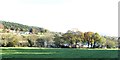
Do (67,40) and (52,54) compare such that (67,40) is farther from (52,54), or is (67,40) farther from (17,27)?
(52,54)

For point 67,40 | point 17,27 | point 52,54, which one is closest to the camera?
point 52,54

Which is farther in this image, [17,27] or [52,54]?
[17,27]

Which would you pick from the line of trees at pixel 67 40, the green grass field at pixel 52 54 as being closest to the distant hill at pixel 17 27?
the line of trees at pixel 67 40

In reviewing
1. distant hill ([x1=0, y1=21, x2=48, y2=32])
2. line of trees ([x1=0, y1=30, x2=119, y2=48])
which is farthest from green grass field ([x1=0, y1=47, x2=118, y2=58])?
line of trees ([x1=0, y1=30, x2=119, y2=48])

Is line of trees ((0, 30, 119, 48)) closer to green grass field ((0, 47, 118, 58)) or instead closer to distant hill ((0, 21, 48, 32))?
distant hill ((0, 21, 48, 32))

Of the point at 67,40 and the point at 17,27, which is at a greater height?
the point at 17,27

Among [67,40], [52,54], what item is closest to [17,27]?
[67,40]

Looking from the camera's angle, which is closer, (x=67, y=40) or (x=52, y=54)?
(x=52, y=54)

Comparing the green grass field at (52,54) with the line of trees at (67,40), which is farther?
the line of trees at (67,40)

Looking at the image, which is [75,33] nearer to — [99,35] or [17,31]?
[99,35]

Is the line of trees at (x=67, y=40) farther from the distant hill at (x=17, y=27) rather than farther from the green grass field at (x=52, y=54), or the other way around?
the green grass field at (x=52, y=54)

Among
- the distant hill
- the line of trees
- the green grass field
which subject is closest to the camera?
the green grass field

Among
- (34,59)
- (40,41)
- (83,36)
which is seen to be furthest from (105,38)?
(34,59)

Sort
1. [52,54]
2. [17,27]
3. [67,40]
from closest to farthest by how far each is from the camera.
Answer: [52,54] → [17,27] → [67,40]
